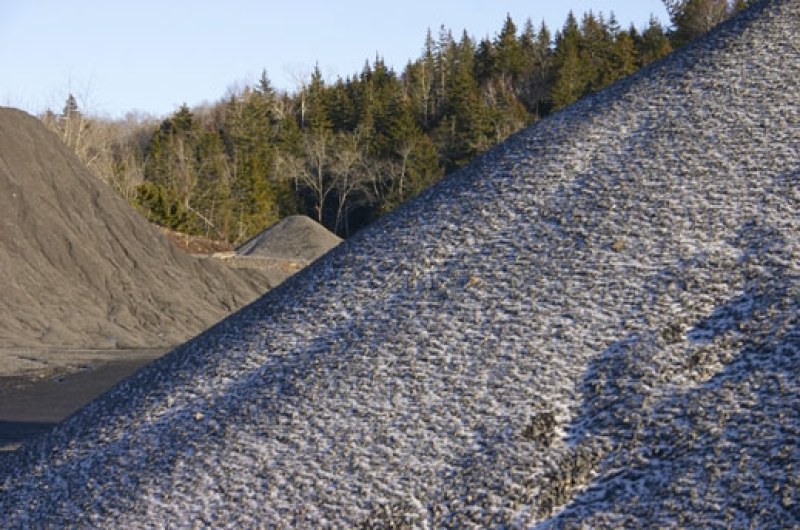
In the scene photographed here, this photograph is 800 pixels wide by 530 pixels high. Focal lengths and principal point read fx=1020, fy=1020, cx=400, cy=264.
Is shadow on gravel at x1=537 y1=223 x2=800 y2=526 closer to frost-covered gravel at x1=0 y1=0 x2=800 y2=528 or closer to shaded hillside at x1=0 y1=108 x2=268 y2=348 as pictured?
frost-covered gravel at x1=0 y1=0 x2=800 y2=528

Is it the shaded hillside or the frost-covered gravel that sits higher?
the shaded hillside

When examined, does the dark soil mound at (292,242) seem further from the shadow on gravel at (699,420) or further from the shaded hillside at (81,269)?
the shadow on gravel at (699,420)

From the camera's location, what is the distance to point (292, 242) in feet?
119

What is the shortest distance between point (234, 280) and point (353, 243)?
19.2 m

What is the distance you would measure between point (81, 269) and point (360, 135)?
32921mm

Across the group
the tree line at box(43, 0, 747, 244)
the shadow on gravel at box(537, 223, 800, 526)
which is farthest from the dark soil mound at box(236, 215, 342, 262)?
the shadow on gravel at box(537, 223, 800, 526)

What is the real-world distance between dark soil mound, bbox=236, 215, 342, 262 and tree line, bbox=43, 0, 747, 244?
22.1 ft

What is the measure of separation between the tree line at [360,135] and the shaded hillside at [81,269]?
53.2 ft

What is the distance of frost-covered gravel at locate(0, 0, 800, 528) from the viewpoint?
468 centimetres

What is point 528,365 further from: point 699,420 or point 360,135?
point 360,135

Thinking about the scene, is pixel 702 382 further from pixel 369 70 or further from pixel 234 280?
pixel 369 70

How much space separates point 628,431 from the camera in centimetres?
485

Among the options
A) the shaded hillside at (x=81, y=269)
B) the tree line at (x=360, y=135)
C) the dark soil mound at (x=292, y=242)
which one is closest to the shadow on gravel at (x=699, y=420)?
the shaded hillside at (x=81, y=269)

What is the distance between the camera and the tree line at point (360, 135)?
49.5 meters
